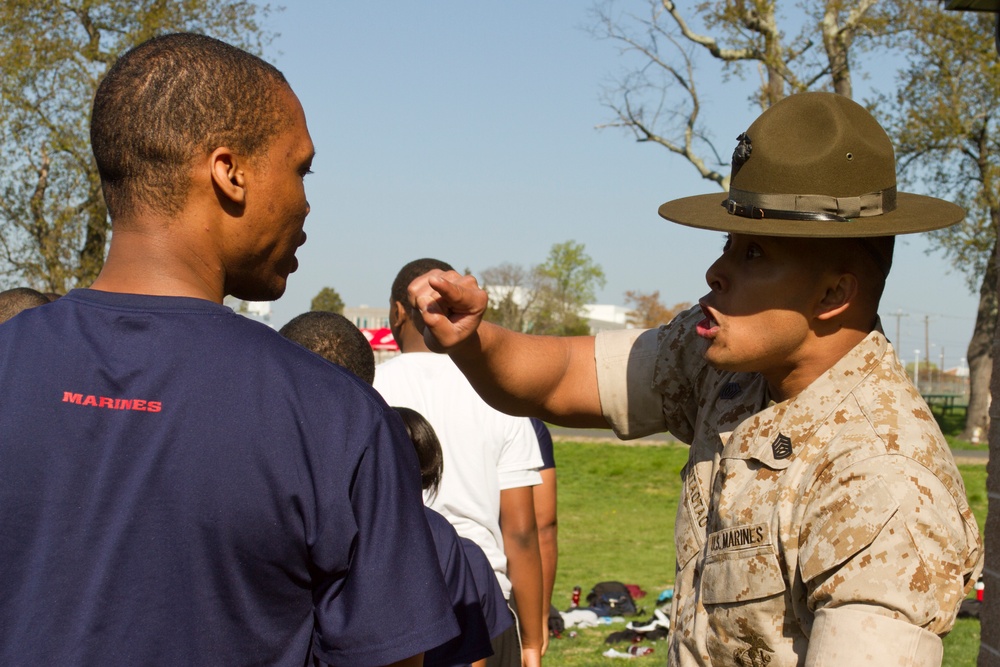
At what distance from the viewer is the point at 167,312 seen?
5.98 feet

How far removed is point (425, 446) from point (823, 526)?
1.61m

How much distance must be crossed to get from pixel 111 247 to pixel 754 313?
1.29 m

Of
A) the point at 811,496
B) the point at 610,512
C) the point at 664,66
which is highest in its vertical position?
the point at 664,66

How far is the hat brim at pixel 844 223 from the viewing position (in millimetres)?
2201

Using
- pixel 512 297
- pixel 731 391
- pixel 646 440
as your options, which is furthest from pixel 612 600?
pixel 512 297

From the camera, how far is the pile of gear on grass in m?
8.71

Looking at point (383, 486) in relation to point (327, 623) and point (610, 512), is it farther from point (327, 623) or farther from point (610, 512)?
point (610, 512)

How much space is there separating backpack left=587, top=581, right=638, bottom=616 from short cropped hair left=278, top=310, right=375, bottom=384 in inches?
258

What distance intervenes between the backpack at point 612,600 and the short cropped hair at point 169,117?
8.32 meters

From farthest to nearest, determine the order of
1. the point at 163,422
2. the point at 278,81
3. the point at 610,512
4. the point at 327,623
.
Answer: the point at 610,512 → the point at 278,81 → the point at 327,623 → the point at 163,422

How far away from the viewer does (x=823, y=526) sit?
2.05 metres

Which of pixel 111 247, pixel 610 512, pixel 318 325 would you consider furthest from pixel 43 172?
pixel 111 247

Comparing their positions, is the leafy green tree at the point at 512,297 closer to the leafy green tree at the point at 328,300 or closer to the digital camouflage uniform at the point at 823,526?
the leafy green tree at the point at 328,300

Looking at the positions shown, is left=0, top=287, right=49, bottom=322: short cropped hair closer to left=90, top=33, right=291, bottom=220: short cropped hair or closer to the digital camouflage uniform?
left=90, top=33, right=291, bottom=220: short cropped hair
